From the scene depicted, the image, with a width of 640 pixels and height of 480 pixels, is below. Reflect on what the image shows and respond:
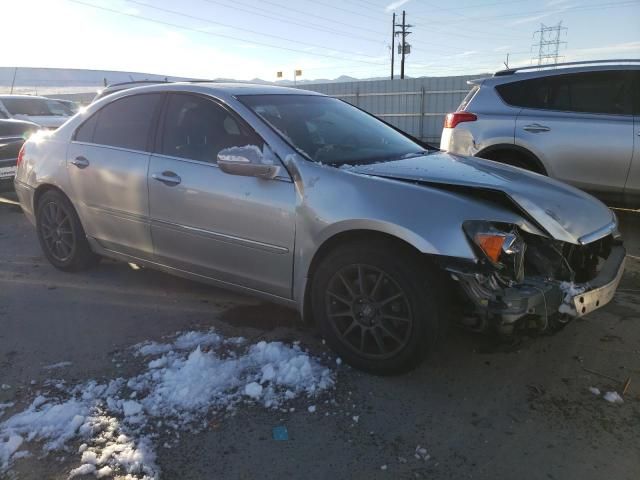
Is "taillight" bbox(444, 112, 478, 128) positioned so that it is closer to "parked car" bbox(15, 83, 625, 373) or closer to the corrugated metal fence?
"parked car" bbox(15, 83, 625, 373)

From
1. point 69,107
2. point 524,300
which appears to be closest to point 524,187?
point 524,300

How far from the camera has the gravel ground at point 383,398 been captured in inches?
90.9

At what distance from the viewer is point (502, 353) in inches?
129

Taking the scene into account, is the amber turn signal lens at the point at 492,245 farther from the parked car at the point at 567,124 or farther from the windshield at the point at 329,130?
the parked car at the point at 567,124

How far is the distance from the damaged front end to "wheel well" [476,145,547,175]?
10.6 feet

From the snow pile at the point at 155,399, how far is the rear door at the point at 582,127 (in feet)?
12.7

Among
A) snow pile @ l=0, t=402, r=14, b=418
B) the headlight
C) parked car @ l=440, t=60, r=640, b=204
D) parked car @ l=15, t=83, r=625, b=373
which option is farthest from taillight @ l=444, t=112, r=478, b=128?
snow pile @ l=0, t=402, r=14, b=418

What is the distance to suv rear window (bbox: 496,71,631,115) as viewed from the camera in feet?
18.1

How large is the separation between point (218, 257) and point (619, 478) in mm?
2450

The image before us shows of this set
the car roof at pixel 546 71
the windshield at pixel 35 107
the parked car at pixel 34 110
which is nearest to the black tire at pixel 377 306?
the car roof at pixel 546 71

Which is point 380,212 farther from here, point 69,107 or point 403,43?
point 403,43

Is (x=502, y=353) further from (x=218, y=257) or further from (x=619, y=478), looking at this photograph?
(x=218, y=257)

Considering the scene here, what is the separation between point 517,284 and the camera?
2611 mm

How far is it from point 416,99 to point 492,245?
19.0 m
